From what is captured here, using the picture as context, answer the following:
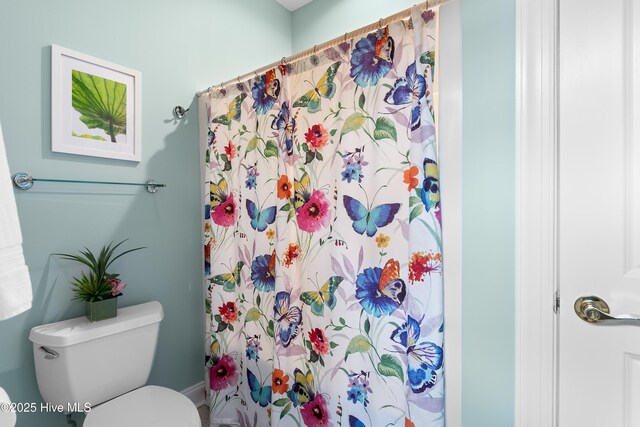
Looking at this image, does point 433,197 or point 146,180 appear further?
point 146,180

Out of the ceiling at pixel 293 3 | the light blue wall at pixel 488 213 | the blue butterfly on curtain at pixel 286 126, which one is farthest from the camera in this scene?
the ceiling at pixel 293 3

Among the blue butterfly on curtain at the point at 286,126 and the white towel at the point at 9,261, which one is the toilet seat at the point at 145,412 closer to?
the white towel at the point at 9,261

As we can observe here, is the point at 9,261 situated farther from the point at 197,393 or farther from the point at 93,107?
the point at 197,393

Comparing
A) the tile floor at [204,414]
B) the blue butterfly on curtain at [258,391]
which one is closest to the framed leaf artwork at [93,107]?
the blue butterfly on curtain at [258,391]

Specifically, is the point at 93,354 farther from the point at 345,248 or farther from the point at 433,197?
the point at 433,197

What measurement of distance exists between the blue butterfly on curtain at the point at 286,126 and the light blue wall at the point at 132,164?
28.2 inches

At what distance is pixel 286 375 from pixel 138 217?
109 centimetres

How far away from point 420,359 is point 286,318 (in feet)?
1.96

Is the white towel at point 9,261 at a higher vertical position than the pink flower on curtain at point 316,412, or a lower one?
higher

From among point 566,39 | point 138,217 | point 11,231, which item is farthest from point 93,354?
point 566,39

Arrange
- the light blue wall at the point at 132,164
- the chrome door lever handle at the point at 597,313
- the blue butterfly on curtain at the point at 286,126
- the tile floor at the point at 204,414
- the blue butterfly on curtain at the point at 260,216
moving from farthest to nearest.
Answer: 1. the tile floor at the point at 204,414
2. the blue butterfly on curtain at the point at 260,216
3. the blue butterfly on curtain at the point at 286,126
4. the light blue wall at the point at 132,164
5. the chrome door lever handle at the point at 597,313

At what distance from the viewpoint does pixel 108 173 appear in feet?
4.99

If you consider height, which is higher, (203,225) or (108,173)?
(108,173)

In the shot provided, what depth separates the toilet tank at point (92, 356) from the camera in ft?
3.94
